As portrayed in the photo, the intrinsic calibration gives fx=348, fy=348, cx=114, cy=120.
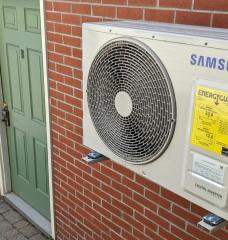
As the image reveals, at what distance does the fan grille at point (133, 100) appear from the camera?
1347mm

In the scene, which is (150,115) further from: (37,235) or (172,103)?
(37,235)

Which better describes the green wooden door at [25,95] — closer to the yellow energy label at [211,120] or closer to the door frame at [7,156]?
the door frame at [7,156]

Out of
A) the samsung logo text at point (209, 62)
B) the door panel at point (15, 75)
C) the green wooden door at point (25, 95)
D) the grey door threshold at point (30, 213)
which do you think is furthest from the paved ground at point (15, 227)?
the samsung logo text at point (209, 62)

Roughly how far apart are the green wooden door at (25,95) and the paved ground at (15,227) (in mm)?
212

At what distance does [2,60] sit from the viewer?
388 cm

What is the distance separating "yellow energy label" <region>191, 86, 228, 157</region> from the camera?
Answer: 1.17 metres

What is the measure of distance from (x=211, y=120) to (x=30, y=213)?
3.36 m

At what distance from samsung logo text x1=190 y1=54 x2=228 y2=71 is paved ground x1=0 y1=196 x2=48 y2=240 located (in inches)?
124

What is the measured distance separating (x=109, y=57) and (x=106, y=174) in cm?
125

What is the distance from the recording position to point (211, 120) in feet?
3.98

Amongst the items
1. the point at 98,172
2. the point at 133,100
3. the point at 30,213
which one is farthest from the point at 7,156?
the point at 133,100

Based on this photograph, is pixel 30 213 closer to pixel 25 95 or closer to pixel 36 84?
pixel 25 95

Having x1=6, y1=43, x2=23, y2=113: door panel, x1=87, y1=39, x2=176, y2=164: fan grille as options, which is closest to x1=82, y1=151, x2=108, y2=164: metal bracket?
x1=87, y1=39, x2=176, y2=164: fan grille

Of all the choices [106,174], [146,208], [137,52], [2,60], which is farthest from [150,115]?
[2,60]
